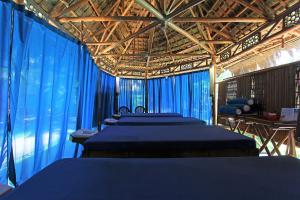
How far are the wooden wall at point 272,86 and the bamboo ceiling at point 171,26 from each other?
2.31 ft

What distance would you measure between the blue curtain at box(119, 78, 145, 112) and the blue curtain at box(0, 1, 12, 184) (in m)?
8.07

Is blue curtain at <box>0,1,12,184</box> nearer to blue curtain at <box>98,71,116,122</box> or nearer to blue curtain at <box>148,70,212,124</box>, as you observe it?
blue curtain at <box>98,71,116,122</box>

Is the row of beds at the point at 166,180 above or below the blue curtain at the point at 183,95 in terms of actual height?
below

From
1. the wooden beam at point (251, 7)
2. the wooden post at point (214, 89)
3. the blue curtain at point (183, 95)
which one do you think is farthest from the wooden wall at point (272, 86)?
the blue curtain at point (183, 95)

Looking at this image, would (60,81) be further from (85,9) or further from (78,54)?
(85,9)

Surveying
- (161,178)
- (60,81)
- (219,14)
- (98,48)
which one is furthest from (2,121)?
(219,14)

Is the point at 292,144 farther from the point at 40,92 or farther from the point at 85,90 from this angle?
the point at 85,90

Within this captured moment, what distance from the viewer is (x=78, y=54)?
4.07 m

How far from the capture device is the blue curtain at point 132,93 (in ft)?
33.9

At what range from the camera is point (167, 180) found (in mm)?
1186

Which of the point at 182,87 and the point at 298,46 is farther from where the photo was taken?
the point at 182,87

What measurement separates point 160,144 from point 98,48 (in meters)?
5.18

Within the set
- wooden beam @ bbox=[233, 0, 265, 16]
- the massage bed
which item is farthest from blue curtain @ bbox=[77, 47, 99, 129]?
wooden beam @ bbox=[233, 0, 265, 16]

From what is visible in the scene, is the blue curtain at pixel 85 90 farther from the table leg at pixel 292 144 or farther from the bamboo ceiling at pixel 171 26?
the table leg at pixel 292 144
